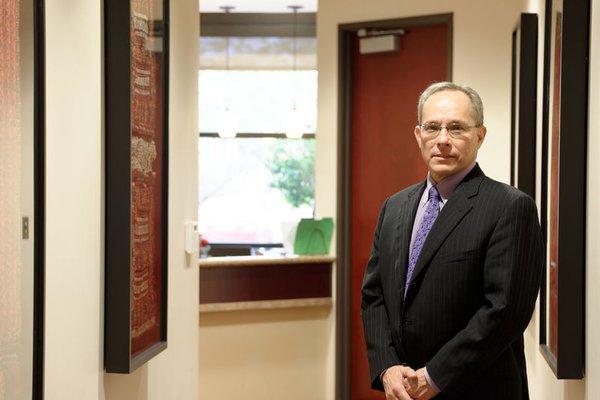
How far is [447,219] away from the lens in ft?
8.34

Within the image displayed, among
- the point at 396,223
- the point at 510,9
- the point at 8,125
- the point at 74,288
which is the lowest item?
the point at 74,288

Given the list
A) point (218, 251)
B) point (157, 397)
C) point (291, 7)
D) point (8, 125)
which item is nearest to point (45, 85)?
point (8, 125)

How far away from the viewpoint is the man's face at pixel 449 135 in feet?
8.34

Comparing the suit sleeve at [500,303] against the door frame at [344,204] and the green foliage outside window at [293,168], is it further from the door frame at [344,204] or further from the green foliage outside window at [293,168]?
the green foliage outside window at [293,168]

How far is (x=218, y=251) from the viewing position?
29.4 ft

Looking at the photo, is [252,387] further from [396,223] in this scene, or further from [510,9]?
[396,223]

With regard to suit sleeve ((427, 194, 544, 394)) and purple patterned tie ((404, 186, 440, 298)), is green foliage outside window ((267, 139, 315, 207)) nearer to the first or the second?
purple patterned tie ((404, 186, 440, 298))

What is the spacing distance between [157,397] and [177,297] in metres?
0.45

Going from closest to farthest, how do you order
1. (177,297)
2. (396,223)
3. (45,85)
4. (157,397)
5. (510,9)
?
1. (45,85)
2. (396,223)
3. (157,397)
4. (177,297)
5. (510,9)

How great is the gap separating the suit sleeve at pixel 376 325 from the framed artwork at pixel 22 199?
0.87 meters

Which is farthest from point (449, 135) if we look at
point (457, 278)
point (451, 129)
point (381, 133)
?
point (381, 133)

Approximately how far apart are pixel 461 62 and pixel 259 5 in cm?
439

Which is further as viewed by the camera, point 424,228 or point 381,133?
point 381,133

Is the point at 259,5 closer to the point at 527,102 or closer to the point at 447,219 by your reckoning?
the point at 527,102
